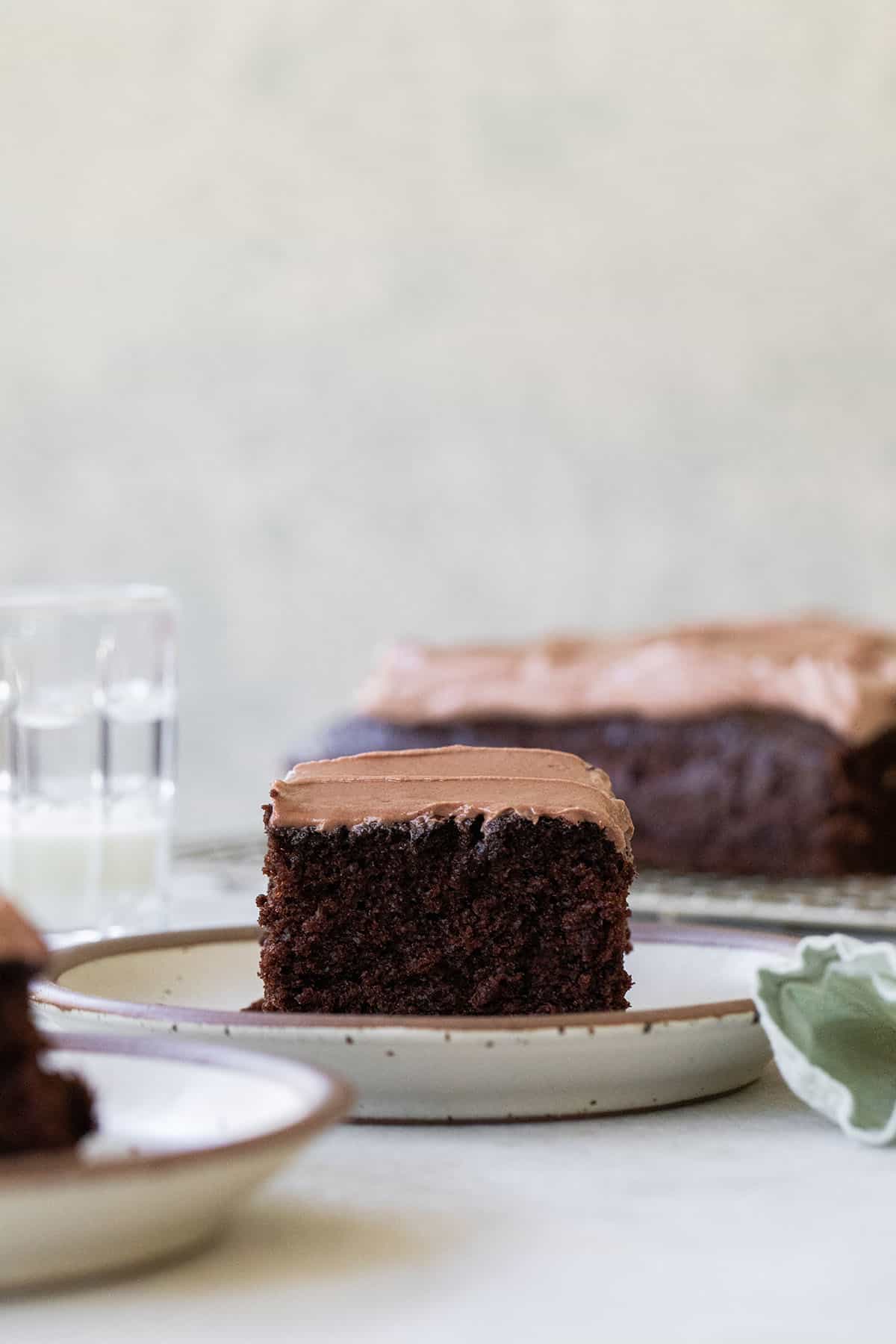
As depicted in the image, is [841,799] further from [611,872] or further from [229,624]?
[229,624]

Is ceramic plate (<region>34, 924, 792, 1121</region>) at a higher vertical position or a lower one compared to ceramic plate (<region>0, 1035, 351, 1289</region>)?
lower

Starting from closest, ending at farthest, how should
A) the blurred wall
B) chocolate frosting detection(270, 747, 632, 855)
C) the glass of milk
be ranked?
chocolate frosting detection(270, 747, 632, 855), the glass of milk, the blurred wall

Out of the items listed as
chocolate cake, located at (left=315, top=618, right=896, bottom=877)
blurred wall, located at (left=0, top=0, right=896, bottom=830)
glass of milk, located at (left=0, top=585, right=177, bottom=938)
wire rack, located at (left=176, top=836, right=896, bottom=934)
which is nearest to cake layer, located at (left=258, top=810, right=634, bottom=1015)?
glass of milk, located at (left=0, top=585, right=177, bottom=938)

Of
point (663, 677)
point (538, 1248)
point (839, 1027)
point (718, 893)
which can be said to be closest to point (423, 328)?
point (663, 677)

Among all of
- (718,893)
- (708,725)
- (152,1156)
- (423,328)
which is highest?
(423,328)

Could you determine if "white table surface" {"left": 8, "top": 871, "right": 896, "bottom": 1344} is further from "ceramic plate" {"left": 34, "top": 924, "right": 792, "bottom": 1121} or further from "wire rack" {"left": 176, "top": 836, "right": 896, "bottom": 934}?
"wire rack" {"left": 176, "top": 836, "right": 896, "bottom": 934}

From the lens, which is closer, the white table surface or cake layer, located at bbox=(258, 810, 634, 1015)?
the white table surface

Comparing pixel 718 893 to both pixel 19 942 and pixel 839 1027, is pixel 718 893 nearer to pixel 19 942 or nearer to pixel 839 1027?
pixel 839 1027

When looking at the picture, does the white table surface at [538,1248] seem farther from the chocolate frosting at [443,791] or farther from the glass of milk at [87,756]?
the glass of milk at [87,756]

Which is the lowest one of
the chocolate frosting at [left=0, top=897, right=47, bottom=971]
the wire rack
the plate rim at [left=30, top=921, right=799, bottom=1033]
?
the wire rack
